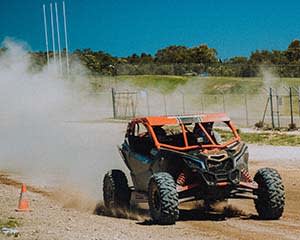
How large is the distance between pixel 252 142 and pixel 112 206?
19.9 meters

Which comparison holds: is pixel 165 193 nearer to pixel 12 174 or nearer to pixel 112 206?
pixel 112 206

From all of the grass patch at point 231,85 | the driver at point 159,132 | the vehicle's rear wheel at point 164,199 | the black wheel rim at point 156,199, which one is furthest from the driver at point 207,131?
the grass patch at point 231,85

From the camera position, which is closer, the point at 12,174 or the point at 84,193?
the point at 84,193

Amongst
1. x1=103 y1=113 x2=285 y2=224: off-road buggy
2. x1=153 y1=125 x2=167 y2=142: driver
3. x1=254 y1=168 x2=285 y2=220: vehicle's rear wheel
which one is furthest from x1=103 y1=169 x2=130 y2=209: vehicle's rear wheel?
x1=254 y1=168 x2=285 y2=220: vehicle's rear wheel

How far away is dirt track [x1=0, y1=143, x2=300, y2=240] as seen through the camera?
39.4ft

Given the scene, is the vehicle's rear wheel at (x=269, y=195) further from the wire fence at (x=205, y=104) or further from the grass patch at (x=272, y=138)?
the wire fence at (x=205, y=104)

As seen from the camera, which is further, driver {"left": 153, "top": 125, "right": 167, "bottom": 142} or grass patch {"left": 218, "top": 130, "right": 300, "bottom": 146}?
grass patch {"left": 218, "top": 130, "right": 300, "bottom": 146}

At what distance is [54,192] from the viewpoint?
65.5 ft

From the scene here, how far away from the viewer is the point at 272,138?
35562 millimetres

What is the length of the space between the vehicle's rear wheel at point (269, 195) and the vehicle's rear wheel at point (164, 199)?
5.44ft

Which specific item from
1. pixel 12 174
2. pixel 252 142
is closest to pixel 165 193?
pixel 12 174

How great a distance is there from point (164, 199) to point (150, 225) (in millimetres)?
657

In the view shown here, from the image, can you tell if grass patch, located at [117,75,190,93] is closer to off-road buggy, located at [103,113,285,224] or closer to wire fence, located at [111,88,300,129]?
wire fence, located at [111,88,300,129]

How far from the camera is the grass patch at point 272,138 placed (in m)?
33.0
